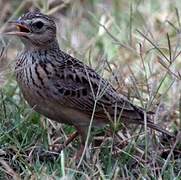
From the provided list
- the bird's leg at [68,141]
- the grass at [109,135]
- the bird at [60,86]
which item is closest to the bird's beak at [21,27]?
the bird at [60,86]

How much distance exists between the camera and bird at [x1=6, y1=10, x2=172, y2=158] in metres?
6.79

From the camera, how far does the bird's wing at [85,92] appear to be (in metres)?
6.89

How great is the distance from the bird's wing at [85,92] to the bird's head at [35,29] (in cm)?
24

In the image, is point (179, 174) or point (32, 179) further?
point (179, 174)

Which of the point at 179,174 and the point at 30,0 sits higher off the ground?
the point at 30,0

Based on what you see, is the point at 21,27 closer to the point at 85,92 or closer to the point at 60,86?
the point at 60,86

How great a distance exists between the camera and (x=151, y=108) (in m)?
7.42

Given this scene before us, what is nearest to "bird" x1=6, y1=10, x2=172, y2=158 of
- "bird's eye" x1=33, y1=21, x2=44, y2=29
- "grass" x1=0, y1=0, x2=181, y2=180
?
"bird's eye" x1=33, y1=21, x2=44, y2=29

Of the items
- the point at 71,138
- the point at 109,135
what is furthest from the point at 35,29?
the point at 109,135

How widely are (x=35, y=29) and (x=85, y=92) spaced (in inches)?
27.3

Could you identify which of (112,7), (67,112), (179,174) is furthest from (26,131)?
(112,7)

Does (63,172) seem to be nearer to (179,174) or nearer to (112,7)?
(179,174)

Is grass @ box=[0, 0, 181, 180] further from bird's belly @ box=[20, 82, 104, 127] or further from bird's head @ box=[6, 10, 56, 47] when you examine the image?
bird's head @ box=[6, 10, 56, 47]

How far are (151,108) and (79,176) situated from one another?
136cm
